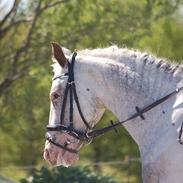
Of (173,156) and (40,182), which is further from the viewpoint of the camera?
(40,182)

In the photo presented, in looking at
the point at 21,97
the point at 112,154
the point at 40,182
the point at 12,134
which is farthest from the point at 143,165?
the point at 112,154

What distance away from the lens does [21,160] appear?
27.2m

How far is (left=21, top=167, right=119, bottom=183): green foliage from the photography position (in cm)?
973

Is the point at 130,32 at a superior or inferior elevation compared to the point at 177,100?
superior

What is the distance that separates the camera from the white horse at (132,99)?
556 centimetres

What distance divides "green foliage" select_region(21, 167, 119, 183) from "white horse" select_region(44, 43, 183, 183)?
3.60 metres

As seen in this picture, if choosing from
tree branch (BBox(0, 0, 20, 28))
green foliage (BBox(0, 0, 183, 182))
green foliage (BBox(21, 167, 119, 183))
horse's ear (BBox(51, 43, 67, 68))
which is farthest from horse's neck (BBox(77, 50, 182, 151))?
tree branch (BBox(0, 0, 20, 28))

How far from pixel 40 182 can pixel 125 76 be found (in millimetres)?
4230

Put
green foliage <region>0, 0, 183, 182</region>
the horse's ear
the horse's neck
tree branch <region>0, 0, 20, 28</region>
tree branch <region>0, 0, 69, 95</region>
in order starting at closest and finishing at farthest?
1. the horse's neck
2. the horse's ear
3. green foliage <region>0, 0, 183, 182</region>
4. tree branch <region>0, 0, 20, 28</region>
5. tree branch <region>0, 0, 69, 95</region>

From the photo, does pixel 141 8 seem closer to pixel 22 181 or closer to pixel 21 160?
pixel 22 181

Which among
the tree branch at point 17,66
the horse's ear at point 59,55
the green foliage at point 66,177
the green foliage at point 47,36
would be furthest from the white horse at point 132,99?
the tree branch at point 17,66

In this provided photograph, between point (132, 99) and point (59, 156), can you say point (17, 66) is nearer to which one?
point (59, 156)

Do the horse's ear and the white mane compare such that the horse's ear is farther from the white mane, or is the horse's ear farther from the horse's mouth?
the horse's mouth

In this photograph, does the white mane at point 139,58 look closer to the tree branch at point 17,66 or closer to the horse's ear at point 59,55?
the horse's ear at point 59,55
